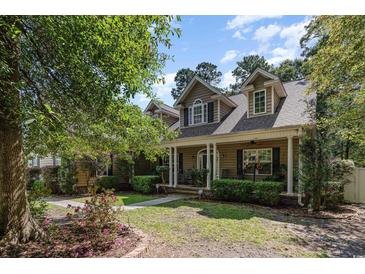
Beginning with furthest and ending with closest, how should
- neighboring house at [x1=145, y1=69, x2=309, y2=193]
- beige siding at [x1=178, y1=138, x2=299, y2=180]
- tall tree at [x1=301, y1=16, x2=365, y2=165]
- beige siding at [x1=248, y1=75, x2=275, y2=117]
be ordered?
beige siding at [x1=248, y1=75, x2=275, y2=117] < beige siding at [x1=178, y1=138, x2=299, y2=180] < neighboring house at [x1=145, y1=69, x2=309, y2=193] < tall tree at [x1=301, y1=16, x2=365, y2=165]

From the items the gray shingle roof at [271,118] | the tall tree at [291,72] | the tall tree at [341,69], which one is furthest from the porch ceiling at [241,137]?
the tall tree at [291,72]

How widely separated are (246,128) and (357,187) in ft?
18.3

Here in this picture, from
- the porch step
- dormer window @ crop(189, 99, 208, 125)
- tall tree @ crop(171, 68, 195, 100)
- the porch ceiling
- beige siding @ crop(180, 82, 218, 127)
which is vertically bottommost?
the porch step

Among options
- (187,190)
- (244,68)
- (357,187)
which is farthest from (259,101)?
(244,68)

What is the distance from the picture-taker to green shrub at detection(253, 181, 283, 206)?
9.45 m

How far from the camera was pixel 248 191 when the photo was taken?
33.6ft

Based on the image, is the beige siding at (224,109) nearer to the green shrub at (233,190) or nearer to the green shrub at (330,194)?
the green shrub at (233,190)

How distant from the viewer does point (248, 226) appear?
6.43 meters

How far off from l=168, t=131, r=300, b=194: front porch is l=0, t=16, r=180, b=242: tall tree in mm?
7852

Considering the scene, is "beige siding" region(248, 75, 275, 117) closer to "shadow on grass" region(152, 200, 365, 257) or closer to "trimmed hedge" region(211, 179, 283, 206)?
"trimmed hedge" region(211, 179, 283, 206)

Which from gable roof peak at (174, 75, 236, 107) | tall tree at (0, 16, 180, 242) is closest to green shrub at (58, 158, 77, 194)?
gable roof peak at (174, 75, 236, 107)

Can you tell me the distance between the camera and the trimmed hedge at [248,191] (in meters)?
9.48
